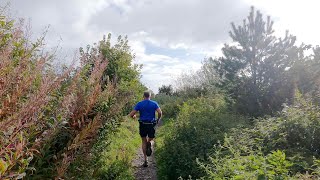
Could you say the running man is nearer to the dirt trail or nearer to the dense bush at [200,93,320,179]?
the dirt trail

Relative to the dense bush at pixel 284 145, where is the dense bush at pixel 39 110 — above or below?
above

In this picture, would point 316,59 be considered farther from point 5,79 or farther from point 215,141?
point 5,79

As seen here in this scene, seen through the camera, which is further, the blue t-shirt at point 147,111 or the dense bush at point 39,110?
the blue t-shirt at point 147,111

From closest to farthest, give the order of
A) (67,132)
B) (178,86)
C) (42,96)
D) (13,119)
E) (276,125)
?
(13,119), (42,96), (67,132), (276,125), (178,86)

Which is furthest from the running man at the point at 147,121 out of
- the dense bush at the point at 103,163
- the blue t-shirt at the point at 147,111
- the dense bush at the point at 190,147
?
the dense bush at the point at 103,163

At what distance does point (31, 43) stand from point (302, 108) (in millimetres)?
6253

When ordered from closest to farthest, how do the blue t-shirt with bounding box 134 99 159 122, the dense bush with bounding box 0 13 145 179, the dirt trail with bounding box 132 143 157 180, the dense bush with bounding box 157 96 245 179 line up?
the dense bush with bounding box 0 13 145 179
the dense bush with bounding box 157 96 245 179
the dirt trail with bounding box 132 143 157 180
the blue t-shirt with bounding box 134 99 159 122

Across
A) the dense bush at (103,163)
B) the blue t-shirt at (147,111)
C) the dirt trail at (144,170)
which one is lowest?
the dirt trail at (144,170)

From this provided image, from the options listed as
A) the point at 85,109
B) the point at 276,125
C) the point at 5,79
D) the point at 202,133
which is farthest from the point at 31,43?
→ the point at 276,125

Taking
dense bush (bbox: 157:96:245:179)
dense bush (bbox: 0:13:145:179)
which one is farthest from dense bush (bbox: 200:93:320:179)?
dense bush (bbox: 0:13:145:179)

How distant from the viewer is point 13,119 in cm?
243

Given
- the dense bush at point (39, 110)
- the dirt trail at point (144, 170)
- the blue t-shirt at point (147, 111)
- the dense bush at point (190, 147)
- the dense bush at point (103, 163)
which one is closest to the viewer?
the dense bush at point (39, 110)

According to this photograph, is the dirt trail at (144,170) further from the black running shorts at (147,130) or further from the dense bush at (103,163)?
the black running shorts at (147,130)

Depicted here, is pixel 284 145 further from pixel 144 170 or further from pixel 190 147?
pixel 144 170
